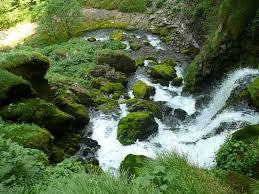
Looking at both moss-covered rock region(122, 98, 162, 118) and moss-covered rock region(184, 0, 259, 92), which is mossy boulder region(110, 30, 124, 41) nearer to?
moss-covered rock region(184, 0, 259, 92)

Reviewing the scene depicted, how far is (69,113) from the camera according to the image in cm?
1391

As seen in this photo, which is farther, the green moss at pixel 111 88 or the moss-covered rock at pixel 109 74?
the moss-covered rock at pixel 109 74

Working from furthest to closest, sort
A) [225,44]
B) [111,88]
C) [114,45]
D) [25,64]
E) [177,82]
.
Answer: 1. [114,45]
2. [177,82]
3. [111,88]
4. [225,44]
5. [25,64]

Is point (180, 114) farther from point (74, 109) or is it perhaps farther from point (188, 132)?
point (74, 109)

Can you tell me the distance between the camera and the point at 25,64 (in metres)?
13.6

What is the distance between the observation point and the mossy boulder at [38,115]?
1163cm

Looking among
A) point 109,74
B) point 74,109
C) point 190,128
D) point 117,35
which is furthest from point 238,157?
point 117,35

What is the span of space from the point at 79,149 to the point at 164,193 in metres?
7.88

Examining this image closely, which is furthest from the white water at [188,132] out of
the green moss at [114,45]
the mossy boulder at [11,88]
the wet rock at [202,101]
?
the green moss at [114,45]

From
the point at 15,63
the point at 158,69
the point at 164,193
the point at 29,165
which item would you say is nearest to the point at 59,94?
the point at 15,63

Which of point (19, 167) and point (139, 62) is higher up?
point (19, 167)

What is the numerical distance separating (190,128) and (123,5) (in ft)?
54.3

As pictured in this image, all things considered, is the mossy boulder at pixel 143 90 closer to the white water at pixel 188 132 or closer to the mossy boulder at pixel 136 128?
the white water at pixel 188 132

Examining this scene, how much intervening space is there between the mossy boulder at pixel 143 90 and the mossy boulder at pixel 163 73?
49.9 inches
